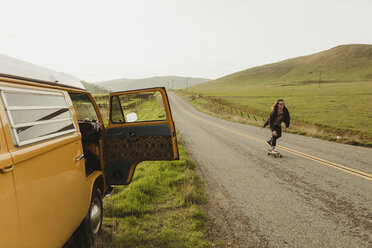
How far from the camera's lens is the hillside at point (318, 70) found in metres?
126

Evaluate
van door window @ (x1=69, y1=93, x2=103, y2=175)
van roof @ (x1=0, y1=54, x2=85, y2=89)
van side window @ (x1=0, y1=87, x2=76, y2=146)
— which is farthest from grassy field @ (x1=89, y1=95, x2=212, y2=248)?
van roof @ (x1=0, y1=54, x2=85, y2=89)

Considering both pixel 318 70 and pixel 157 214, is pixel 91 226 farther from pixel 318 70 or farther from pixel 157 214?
pixel 318 70

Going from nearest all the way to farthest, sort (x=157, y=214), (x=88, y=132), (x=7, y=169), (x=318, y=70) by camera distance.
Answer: (x=7, y=169), (x=88, y=132), (x=157, y=214), (x=318, y=70)

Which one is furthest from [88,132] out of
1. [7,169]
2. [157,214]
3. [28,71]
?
[7,169]

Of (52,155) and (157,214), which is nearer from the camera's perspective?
(52,155)

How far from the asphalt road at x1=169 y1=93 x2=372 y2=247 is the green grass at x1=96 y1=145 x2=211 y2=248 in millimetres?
518

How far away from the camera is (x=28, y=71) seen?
2.50 metres

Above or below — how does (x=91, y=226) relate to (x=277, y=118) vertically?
below

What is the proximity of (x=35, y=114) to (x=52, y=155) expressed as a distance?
1.45 feet

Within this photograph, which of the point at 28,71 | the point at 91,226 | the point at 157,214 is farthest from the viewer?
the point at 157,214

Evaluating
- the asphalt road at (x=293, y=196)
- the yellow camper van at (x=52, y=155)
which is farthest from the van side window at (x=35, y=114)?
the asphalt road at (x=293, y=196)

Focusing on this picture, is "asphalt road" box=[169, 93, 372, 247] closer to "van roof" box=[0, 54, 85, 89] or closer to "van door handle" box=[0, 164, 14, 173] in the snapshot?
"van door handle" box=[0, 164, 14, 173]

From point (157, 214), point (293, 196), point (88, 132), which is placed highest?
point (88, 132)

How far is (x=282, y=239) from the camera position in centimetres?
335
